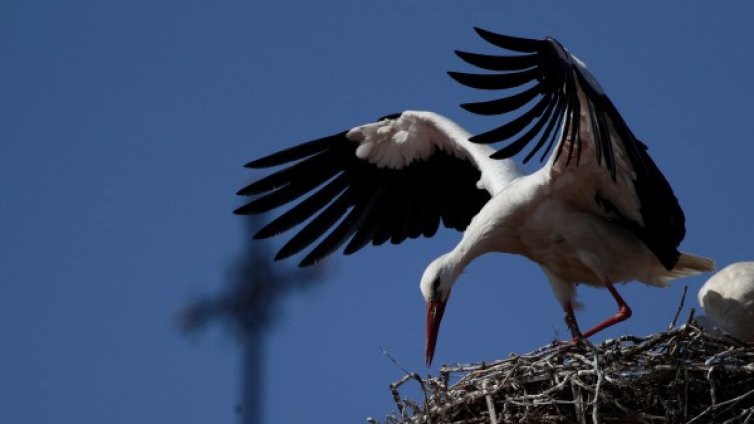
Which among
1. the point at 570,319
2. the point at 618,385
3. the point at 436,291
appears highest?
the point at 436,291

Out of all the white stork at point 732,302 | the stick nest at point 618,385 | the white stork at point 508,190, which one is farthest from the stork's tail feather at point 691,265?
the stick nest at point 618,385

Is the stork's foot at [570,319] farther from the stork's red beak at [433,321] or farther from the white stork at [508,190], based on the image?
the stork's red beak at [433,321]

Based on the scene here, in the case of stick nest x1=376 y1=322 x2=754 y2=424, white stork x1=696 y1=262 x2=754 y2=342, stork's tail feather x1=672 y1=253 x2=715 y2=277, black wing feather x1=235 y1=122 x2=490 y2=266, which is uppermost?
black wing feather x1=235 y1=122 x2=490 y2=266

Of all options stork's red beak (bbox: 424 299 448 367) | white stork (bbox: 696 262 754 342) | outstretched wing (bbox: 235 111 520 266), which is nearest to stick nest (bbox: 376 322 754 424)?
white stork (bbox: 696 262 754 342)

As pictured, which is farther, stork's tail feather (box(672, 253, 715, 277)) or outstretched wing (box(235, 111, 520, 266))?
outstretched wing (box(235, 111, 520, 266))

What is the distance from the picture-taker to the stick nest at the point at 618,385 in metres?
6.82

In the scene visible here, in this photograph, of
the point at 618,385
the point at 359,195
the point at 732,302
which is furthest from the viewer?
the point at 359,195

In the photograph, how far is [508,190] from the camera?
8.27 m

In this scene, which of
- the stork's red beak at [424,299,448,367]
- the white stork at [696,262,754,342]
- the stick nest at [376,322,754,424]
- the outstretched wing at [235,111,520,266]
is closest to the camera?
the stick nest at [376,322,754,424]

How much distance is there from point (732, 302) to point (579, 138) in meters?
0.98

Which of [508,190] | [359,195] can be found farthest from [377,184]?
[508,190]

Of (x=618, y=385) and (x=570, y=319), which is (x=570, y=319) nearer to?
(x=570, y=319)

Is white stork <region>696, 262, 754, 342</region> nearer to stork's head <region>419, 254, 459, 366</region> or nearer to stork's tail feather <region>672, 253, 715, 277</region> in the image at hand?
stork's tail feather <region>672, 253, 715, 277</region>

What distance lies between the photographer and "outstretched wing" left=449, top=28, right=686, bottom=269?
713 centimetres
